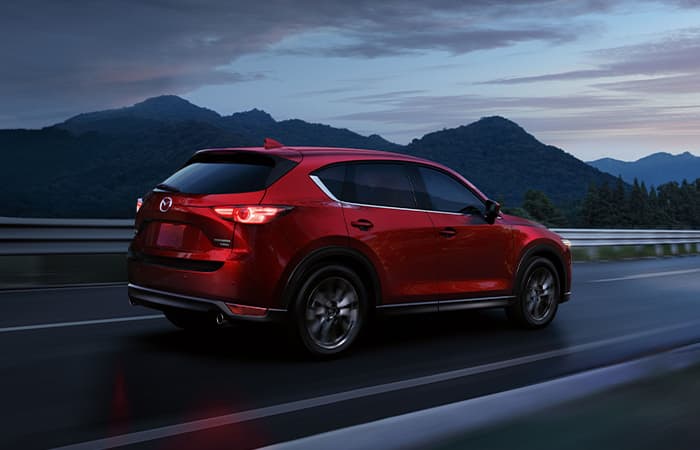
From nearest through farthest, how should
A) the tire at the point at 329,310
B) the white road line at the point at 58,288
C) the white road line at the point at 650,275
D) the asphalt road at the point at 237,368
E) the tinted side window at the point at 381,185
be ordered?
1. the asphalt road at the point at 237,368
2. the tire at the point at 329,310
3. the tinted side window at the point at 381,185
4. the white road line at the point at 58,288
5. the white road line at the point at 650,275

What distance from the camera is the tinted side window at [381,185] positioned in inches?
269

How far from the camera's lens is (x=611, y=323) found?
8.96 meters

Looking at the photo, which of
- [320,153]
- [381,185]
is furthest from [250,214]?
[381,185]

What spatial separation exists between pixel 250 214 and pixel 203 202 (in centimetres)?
42

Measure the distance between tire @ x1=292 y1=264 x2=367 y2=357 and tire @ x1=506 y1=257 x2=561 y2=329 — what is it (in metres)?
2.17

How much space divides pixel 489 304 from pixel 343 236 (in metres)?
2.03

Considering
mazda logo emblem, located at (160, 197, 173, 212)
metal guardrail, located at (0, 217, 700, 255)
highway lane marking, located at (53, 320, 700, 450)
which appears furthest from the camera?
metal guardrail, located at (0, 217, 700, 255)

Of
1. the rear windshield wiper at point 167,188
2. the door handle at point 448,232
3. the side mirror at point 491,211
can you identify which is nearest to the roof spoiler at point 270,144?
the rear windshield wiper at point 167,188

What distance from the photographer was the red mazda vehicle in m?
6.08

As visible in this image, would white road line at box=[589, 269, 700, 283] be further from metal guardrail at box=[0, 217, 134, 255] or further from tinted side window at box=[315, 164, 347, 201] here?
tinted side window at box=[315, 164, 347, 201]

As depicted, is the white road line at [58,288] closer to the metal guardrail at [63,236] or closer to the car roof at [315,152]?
the metal guardrail at [63,236]

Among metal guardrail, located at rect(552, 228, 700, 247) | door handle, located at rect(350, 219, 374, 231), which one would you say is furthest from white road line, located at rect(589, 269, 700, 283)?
door handle, located at rect(350, 219, 374, 231)

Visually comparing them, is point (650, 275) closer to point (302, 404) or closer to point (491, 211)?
point (491, 211)

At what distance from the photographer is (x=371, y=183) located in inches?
274
